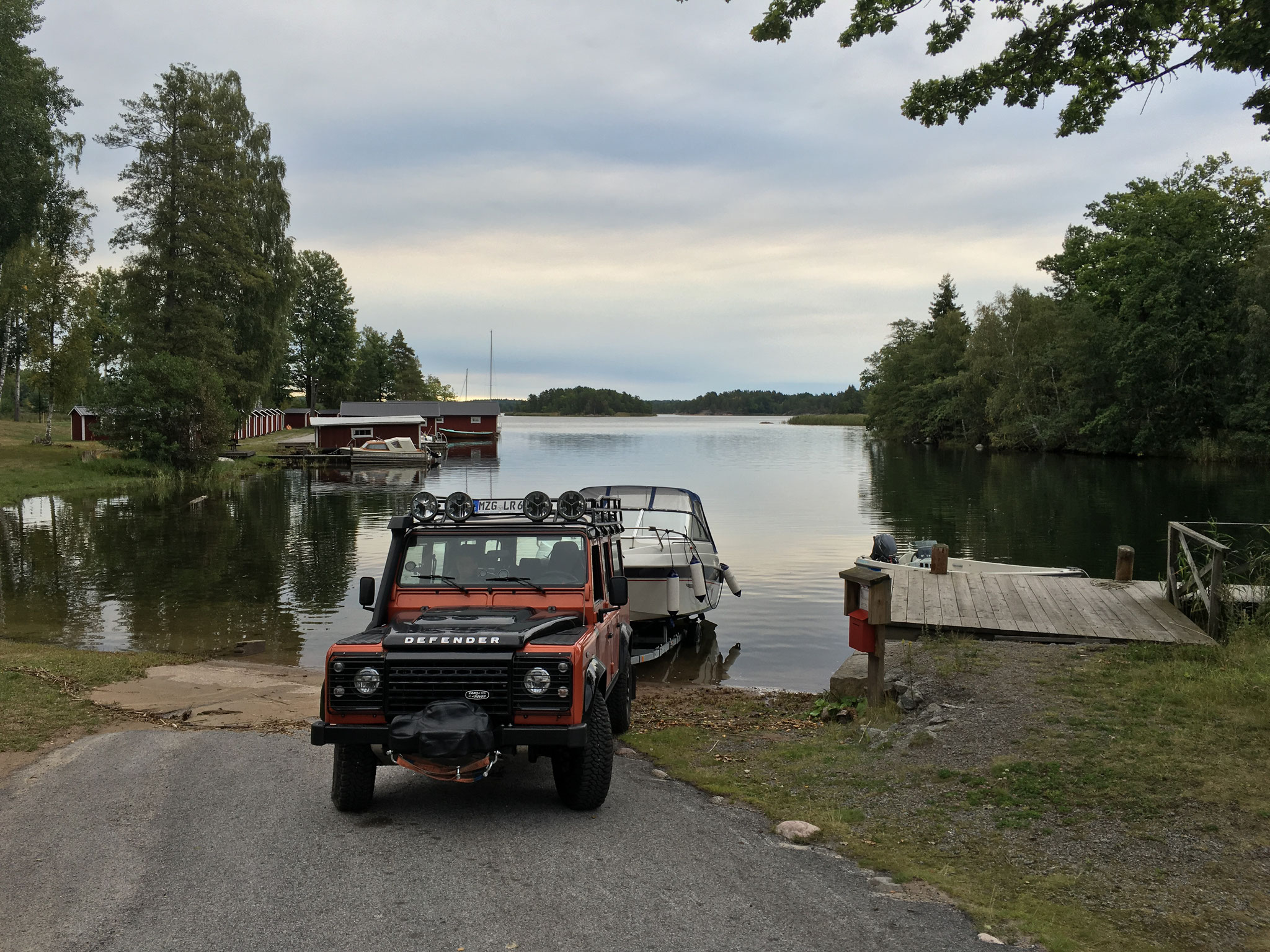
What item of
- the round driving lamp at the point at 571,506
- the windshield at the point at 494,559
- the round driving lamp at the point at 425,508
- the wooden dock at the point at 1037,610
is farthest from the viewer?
the wooden dock at the point at 1037,610

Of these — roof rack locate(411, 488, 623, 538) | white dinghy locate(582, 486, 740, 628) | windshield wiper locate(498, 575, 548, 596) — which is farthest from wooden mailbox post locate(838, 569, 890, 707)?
white dinghy locate(582, 486, 740, 628)

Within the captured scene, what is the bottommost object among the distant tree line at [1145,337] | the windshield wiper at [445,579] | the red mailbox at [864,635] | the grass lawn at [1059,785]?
the grass lawn at [1059,785]

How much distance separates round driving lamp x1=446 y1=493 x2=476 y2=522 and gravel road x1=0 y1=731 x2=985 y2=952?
6.92 feet

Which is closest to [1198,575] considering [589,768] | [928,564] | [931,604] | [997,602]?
[997,602]

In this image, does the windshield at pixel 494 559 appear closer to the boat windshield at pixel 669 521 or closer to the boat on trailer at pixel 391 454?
the boat windshield at pixel 669 521

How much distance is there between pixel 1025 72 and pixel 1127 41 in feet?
3.03

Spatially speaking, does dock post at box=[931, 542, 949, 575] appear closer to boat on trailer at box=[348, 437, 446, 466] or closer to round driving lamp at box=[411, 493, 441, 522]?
round driving lamp at box=[411, 493, 441, 522]

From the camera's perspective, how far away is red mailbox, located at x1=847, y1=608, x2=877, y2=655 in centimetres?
1010

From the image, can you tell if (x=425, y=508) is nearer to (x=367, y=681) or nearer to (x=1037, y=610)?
(x=367, y=681)

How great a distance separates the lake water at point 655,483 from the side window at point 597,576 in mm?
7011

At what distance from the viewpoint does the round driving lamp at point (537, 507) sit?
26.7 feet

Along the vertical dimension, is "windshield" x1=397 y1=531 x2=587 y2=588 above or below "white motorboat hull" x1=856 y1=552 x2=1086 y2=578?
above

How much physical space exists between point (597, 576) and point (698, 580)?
29.8ft

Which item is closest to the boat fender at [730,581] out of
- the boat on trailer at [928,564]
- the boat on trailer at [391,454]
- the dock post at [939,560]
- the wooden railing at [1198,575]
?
the boat on trailer at [928,564]
